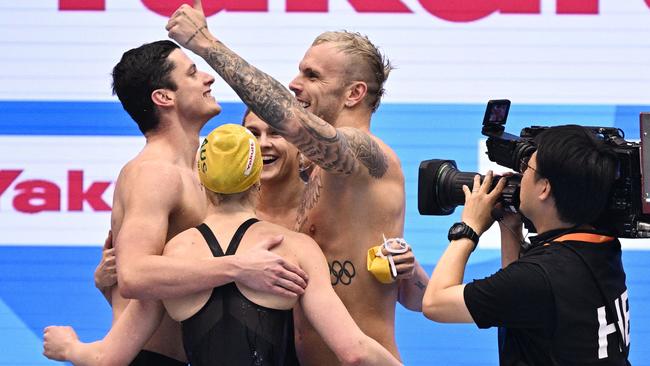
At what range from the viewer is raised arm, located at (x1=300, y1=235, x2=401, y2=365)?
3.01 metres

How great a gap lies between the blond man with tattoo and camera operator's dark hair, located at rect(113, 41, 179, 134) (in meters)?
0.42

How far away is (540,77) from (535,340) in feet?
7.25

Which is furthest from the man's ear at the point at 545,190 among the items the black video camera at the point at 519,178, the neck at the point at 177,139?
the neck at the point at 177,139

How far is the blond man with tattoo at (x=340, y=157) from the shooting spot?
327 centimetres

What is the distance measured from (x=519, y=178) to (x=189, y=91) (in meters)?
1.14

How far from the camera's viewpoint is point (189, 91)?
375 centimetres

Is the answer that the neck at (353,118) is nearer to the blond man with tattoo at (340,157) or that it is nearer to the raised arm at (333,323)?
the blond man with tattoo at (340,157)

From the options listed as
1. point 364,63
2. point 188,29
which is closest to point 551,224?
point 364,63

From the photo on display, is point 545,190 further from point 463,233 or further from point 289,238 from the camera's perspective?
point 289,238

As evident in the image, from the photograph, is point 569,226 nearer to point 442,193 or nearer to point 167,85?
point 442,193

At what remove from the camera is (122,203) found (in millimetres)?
3504

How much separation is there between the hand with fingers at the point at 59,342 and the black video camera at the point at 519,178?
1051 millimetres

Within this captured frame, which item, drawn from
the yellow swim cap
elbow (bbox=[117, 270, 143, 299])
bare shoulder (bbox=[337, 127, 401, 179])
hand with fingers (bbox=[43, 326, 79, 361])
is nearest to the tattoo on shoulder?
bare shoulder (bbox=[337, 127, 401, 179])

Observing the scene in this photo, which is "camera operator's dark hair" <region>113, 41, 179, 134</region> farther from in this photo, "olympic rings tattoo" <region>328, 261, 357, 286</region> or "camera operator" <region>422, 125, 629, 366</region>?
"camera operator" <region>422, 125, 629, 366</region>
